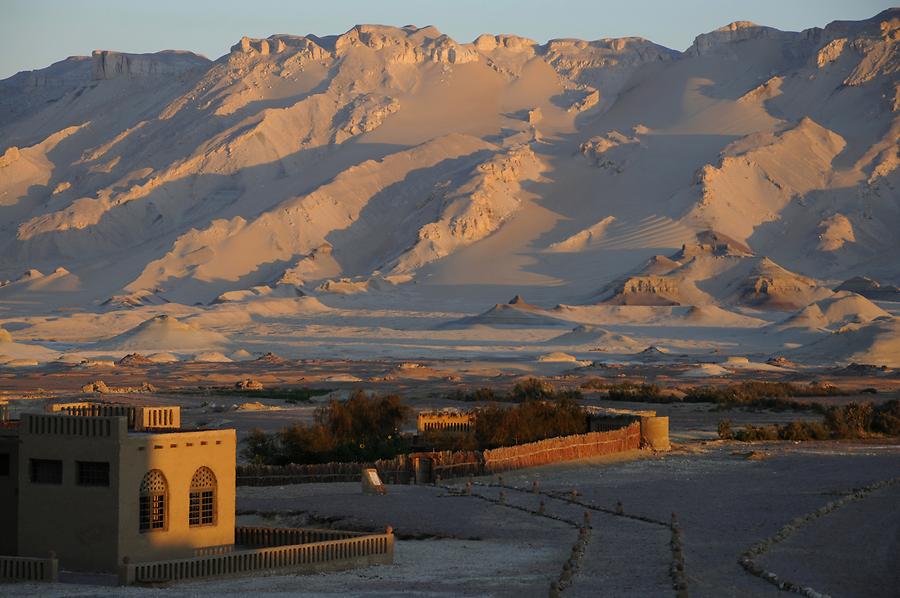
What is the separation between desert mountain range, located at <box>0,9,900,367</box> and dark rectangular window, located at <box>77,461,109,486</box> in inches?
3229

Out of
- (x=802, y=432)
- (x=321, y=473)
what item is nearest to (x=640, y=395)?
(x=802, y=432)

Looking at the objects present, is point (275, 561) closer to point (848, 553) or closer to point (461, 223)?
point (848, 553)

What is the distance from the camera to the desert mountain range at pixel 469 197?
121 metres

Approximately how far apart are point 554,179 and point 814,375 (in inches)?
3158

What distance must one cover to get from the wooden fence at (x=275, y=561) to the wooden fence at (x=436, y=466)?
8.71 meters

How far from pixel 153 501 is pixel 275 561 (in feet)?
4.66

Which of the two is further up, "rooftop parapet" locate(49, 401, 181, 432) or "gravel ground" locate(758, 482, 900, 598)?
"rooftop parapet" locate(49, 401, 181, 432)

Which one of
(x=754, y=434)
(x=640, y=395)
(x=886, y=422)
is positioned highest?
(x=640, y=395)

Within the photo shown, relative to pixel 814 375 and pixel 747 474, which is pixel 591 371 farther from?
pixel 747 474

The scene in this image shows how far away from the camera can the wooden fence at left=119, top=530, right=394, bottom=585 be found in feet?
60.8

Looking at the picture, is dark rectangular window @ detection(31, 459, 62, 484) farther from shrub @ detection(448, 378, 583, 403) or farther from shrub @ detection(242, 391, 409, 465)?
shrub @ detection(448, 378, 583, 403)

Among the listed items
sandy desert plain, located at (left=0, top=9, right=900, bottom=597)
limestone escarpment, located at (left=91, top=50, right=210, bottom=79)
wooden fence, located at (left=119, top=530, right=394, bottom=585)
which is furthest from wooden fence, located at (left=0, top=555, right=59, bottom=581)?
limestone escarpment, located at (left=91, top=50, right=210, bottom=79)

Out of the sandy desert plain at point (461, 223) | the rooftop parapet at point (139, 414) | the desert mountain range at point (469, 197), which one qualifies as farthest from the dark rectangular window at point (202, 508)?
the desert mountain range at point (469, 197)

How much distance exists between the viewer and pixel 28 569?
61.3ft
